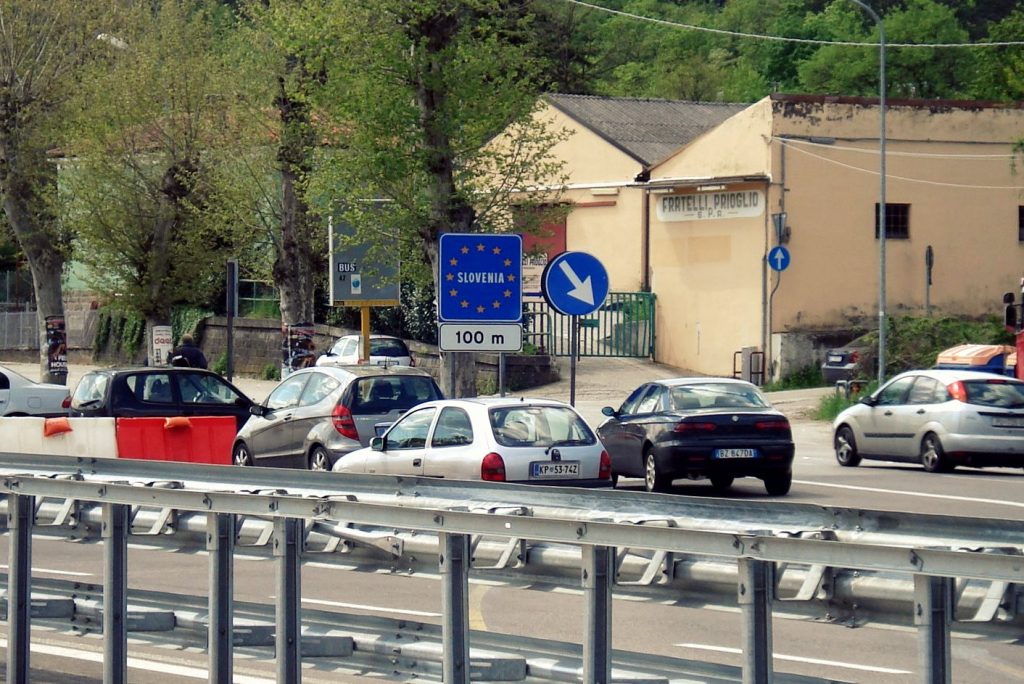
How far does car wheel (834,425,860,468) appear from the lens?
2430 centimetres

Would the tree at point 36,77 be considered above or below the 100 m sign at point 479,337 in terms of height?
above

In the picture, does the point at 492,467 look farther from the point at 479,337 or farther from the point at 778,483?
the point at 778,483

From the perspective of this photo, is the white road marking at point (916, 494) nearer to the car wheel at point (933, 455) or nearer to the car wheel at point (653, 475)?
the car wheel at point (933, 455)

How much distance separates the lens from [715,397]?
63.1 feet

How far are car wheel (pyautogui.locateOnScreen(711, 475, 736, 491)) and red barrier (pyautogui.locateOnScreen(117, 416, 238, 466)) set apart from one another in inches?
289

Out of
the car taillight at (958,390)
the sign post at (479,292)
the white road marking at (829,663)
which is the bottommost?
the white road marking at (829,663)

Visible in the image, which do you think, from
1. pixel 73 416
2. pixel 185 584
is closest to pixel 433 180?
pixel 73 416

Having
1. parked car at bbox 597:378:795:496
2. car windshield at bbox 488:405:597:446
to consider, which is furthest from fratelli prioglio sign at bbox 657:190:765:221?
car windshield at bbox 488:405:597:446

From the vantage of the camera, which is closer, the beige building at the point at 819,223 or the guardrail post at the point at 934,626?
the guardrail post at the point at 934,626

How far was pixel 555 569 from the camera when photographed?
5.89 meters

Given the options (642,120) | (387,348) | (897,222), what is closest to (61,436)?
(387,348)

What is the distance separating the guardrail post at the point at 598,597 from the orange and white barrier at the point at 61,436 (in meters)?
17.0

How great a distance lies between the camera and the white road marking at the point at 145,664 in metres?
7.35

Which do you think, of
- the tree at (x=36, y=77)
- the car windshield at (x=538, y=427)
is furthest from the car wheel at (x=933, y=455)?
the tree at (x=36, y=77)
